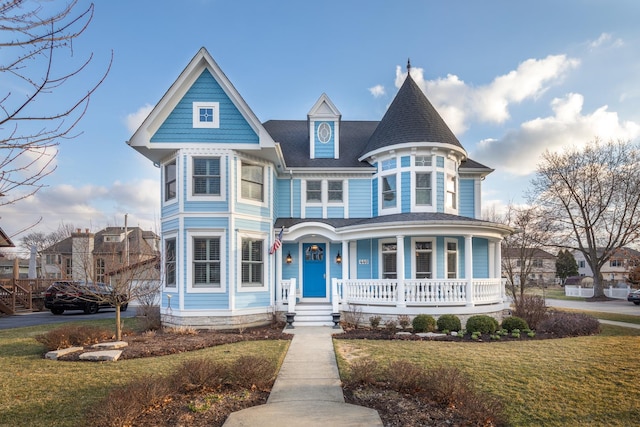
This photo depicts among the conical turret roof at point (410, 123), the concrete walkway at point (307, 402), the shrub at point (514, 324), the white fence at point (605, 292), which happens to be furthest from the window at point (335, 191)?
the white fence at point (605, 292)

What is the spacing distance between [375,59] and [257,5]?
465 centimetres

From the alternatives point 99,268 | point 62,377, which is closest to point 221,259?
point 62,377

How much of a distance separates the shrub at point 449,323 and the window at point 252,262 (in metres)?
6.59

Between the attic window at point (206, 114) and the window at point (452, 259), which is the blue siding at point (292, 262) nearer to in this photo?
the attic window at point (206, 114)

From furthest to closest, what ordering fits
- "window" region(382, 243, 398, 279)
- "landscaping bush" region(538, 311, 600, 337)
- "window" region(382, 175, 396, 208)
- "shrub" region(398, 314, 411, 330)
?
"window" region(382, 175, 396, 208), "window" region(382, 243, 398, 279), "shrub" region(398, 314, 411, 330), "landscaping bush" region(538, 311, 600, 337)

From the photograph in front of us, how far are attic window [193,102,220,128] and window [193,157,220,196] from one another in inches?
49.1

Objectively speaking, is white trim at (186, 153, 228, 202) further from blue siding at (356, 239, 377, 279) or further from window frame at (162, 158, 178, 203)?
blue siding at (356, 239, 377, 279)

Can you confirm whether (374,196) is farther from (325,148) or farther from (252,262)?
(252,262)

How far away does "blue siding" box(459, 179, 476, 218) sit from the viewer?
18.1 m

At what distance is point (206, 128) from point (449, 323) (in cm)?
1070

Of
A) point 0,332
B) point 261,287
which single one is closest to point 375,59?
point 261,287

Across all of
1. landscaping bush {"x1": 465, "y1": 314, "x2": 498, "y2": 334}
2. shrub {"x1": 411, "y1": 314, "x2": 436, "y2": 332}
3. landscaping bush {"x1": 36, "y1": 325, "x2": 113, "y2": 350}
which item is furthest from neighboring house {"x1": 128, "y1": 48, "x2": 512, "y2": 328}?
landscaping bush {"x1": 36, "y1": 325, "x2": 113, "y2": 350}

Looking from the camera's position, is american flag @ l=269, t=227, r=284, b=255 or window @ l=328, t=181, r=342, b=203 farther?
window @ l=328, t=181, r=342, b=203

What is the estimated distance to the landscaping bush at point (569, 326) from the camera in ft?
41.7
